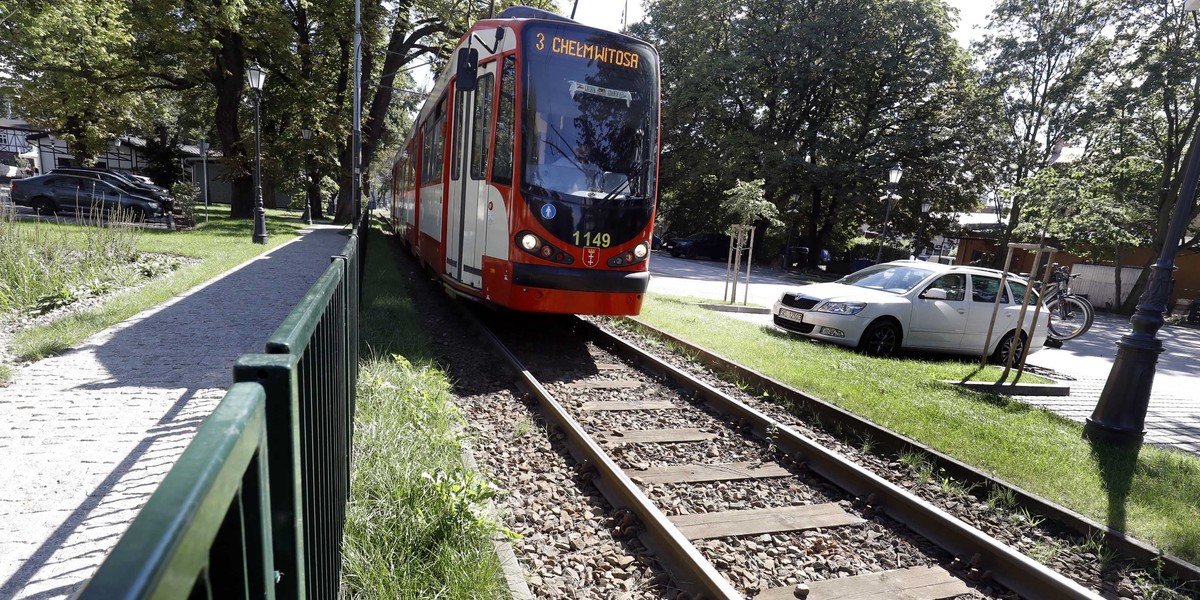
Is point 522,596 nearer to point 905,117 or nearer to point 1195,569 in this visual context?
point 1195,569

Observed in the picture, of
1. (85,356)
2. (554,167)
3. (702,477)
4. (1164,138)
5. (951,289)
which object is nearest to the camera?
(702,477)

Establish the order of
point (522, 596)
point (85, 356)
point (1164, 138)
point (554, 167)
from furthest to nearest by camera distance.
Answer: point (1164, 138), point (554, 167), point (85, 356), point (522, 596)

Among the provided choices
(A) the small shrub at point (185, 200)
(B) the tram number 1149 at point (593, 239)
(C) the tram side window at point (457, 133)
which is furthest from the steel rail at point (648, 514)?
(A) the small shrub at point (185, 200)

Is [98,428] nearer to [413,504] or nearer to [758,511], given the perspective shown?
[413,504]

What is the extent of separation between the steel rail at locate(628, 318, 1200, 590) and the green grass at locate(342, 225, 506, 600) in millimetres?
3283

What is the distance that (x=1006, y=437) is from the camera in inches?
215

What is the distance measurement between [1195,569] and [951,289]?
689cm

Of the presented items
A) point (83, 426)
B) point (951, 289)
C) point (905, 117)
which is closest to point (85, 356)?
point (83, 426)

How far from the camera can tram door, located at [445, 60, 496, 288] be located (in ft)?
23.7

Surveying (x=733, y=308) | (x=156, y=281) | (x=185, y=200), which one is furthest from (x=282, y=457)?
(x=185, y=200)

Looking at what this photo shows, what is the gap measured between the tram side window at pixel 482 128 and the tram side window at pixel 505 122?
0.17m

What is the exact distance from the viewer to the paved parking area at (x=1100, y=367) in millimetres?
7402

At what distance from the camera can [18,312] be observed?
7102 millimetres

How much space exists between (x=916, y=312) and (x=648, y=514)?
24.8 feet
